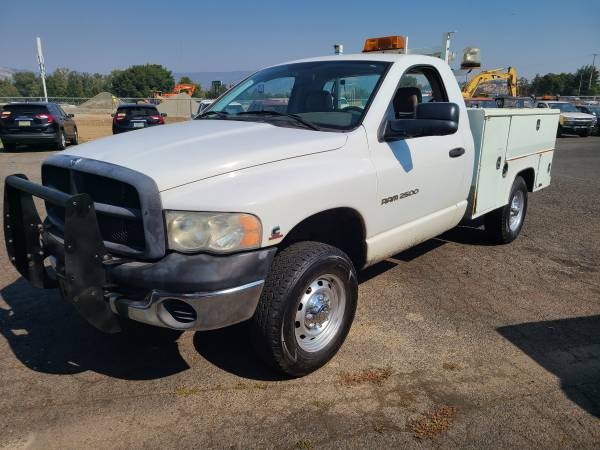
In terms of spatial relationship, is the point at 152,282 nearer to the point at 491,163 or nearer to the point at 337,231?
the point at 337,231

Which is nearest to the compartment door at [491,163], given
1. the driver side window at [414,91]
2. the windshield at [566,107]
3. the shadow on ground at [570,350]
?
the driver side window at [414,91]

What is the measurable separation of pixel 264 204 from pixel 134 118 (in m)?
15.9

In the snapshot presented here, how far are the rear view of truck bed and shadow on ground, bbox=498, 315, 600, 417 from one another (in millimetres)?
1364

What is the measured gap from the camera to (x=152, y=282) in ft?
8.51

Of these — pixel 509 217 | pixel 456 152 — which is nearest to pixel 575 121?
pixel 509 217

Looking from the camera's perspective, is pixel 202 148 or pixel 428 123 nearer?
pixel 202 148

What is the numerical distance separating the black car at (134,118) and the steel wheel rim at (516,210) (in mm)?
13682

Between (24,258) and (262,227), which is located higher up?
(262,227)

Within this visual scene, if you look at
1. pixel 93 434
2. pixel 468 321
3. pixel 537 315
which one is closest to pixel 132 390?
pixel 93 434

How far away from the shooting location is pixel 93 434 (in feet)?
8.77

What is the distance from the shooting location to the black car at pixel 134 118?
56.5 ft

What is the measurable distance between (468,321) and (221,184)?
237 centimetres

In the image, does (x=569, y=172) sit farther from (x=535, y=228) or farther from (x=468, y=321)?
(x=468, y=321)

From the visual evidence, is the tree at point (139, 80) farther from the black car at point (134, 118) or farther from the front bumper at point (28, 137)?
the front bumper at point (28, 137)
